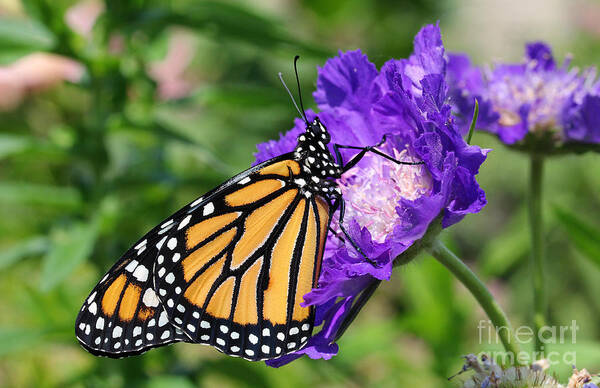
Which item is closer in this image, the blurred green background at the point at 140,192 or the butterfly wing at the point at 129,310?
the butterfly wing at the point at 129,310

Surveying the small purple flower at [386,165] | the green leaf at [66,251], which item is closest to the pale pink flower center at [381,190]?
the small purple flower at [386,165]

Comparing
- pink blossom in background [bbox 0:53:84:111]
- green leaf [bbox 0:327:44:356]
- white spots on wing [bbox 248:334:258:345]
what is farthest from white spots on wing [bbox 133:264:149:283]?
pink blossom in background [bbox 0:53:84:111]

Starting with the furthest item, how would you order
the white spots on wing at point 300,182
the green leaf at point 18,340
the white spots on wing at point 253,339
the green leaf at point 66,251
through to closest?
the green leaf at point 18,340 < the green leaf at point 66,251 < the white spots on wing at point 300,182 < the white spots on wing at point 253,339

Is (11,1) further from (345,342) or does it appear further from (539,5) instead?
(539,5)

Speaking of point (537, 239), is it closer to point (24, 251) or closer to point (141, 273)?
point (141, 273)

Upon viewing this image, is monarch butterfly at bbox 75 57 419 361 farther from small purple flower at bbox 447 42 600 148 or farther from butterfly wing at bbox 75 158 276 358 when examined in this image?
small purple flower at bbox 447 42 600 148

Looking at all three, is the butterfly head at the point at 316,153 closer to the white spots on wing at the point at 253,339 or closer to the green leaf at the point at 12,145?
the white spots on wing at the point at 253,339

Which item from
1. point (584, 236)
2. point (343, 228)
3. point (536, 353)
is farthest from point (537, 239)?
point (343, 228)
